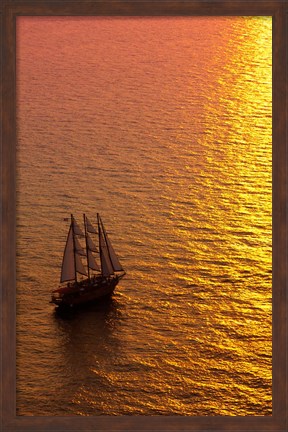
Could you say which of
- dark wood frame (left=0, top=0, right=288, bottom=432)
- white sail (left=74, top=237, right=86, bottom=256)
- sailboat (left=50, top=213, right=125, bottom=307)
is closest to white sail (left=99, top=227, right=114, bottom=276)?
sailboat (left=50, top=213, right=125, bottom=307)

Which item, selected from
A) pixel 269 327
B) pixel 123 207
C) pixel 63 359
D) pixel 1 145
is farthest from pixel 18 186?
pixel 269 327

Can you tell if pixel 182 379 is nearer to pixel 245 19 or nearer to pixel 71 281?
pixel 71 281

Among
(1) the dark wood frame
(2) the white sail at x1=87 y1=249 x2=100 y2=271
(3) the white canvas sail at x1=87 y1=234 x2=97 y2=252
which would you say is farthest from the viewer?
(2) the white sail at x1=87 y1=249 x2=100 y2=271

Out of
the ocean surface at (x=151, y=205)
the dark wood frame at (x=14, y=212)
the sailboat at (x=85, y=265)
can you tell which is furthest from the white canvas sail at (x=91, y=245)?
the dark wood frame at (x=14, y=212)

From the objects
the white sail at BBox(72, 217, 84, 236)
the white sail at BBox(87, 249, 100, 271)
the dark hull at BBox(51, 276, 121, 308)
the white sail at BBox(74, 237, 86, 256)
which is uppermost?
the white sail at BBox(72, 217, 84, 236)

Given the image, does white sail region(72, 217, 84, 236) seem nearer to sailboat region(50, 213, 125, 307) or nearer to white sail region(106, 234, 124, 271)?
sailboat region(50, 213, 125, 307)

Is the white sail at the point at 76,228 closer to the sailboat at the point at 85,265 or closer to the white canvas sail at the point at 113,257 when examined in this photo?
the sailboat at the point at 85,265

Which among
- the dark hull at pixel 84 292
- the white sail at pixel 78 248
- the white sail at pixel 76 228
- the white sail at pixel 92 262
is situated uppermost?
the white sail at pixel 76 228
